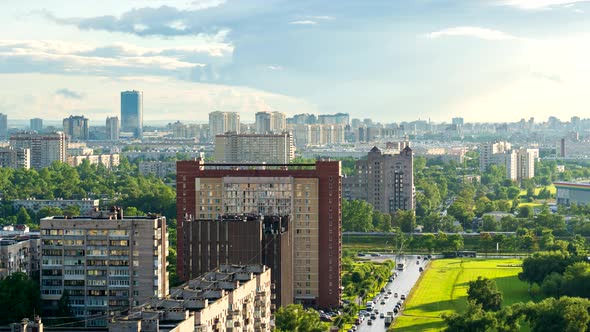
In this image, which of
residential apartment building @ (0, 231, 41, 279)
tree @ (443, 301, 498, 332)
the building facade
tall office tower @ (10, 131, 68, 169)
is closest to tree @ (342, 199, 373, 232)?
the building facade

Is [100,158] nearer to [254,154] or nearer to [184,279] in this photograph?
[254,154]

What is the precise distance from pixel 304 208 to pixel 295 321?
11656mm

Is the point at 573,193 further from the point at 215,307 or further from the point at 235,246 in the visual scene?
the point at 215,307

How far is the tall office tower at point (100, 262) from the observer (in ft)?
124

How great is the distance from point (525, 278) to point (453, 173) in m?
85.5

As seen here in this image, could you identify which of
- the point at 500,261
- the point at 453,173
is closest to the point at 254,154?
the point at 453,173

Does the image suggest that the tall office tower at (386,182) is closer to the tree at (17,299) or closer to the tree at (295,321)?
the tree at (295,321)

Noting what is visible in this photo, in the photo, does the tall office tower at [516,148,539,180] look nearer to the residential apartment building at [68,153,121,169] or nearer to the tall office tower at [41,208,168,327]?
the residential apartment building at [68,153,121,169]

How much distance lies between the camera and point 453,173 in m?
138

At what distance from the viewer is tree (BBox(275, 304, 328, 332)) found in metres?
35.8

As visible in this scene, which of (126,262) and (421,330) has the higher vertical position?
(126,262)

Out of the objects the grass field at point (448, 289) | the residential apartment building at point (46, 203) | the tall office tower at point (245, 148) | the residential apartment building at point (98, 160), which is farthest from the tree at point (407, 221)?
the residential apartment building at point (98, 160)

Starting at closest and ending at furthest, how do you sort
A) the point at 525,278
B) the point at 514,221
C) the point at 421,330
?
the point at 421,330, the point at 525,278, the point at 514,221

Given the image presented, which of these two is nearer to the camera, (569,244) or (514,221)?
(569,244)
